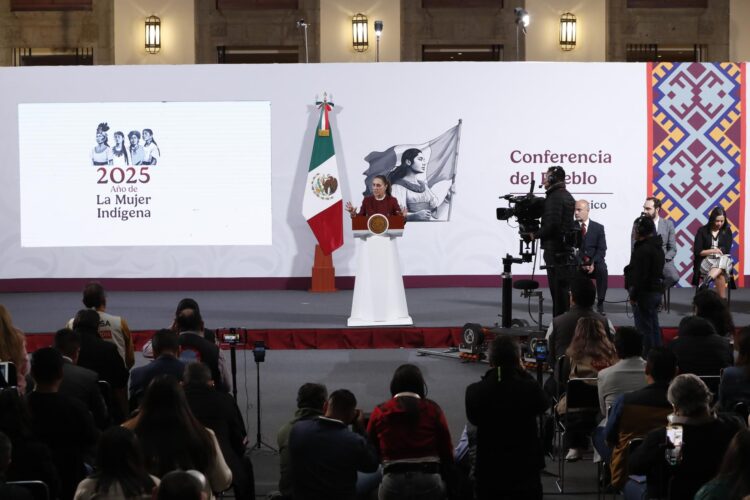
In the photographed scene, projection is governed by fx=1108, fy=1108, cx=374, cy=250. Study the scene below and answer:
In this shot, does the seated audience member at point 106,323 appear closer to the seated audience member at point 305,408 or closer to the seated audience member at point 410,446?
the seated audience member at point 305,408

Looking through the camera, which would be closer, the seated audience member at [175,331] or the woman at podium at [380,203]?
the seated audience member at [175,331]

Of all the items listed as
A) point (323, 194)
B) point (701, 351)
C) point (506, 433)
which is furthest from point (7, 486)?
point (323, 194)

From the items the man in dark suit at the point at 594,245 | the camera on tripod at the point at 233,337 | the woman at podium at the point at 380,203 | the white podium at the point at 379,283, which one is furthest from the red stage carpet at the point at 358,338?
the camera on tripod at the point at 233,337

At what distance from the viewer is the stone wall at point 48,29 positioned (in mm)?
18016

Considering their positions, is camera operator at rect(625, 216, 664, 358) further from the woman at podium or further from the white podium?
the woman at podium

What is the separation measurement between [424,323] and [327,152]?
3661mm

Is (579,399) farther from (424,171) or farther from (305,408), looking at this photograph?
(424,171)

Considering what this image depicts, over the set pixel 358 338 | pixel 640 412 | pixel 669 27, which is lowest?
pixel 358 338

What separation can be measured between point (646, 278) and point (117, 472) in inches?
242

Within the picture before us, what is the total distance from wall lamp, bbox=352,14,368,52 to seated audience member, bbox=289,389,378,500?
1375cm

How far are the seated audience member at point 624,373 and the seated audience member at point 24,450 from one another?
107 inches

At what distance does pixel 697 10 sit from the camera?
18.1 m

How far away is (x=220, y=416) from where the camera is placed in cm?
497

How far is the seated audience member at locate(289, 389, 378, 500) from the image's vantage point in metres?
4.65
